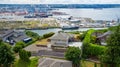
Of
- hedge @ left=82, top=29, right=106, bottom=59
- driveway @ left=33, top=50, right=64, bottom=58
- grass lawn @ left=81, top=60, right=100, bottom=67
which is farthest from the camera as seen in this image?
driveway @ left=33, top=50, right=64, bottom=58

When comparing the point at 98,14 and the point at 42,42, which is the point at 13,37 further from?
the point at 98,14

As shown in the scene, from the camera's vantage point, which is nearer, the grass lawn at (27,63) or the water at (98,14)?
the grass lawn at (27,63)

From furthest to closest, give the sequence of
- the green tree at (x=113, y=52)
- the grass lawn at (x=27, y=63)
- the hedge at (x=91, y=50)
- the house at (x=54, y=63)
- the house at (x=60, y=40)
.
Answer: the house at (x=60, y=40) < the hedge at (x=91, y=50) < the grass lawn at (x=27, y=63) < the house at (x=54, y=63) < the green tree at (x=113, y=52)

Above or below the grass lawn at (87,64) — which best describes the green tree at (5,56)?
above

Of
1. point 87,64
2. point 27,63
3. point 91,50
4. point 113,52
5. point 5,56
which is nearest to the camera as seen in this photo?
point 113,52

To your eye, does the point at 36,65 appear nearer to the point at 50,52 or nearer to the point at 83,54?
the point at 50,52

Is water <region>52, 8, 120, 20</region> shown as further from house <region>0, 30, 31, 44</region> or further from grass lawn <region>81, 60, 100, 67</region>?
grass lawn <region>81, 60, 100, 67</region>

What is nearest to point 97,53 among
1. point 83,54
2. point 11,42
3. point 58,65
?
point 83,54

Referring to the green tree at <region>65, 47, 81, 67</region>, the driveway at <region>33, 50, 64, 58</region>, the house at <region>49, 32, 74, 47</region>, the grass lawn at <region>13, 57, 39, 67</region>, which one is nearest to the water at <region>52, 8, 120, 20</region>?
the house at <region>49, 32, 74, 47</region>

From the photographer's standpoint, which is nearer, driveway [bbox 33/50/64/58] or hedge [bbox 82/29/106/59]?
hedge [bbox 82/29/106/59]

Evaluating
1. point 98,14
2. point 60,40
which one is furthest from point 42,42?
point 98,14

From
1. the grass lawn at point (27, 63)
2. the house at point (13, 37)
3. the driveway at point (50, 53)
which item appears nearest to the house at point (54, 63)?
the grass lawn at point (27, 63)

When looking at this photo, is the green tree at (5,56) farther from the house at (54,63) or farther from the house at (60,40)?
the house at (60,40)
